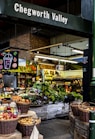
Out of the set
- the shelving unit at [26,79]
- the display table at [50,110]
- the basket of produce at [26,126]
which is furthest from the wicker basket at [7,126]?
the shelving unit at [26,79]

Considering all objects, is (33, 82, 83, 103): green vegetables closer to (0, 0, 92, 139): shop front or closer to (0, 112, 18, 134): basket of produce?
(0, 0, 92, 139): shop front

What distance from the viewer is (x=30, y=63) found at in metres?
14.8

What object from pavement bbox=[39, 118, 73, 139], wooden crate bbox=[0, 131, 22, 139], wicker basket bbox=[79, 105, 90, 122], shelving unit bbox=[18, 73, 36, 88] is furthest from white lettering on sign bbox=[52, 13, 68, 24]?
shelving unit bbox=[18, 73, 36, 88]

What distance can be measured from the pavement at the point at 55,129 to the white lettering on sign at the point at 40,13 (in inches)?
122

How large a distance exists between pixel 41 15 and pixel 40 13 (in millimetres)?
46

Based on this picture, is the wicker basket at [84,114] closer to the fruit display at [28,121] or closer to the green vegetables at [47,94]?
the fruit display at [28,121]

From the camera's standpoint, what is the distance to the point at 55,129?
7012mm

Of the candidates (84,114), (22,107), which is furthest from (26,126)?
(84,114)

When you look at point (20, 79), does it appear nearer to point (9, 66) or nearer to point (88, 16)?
point (9, 66)

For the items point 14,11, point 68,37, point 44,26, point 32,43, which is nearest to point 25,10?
point 14,11

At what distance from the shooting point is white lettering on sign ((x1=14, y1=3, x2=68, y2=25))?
13.3 ft

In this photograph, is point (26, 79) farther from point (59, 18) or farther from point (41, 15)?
point (41, 15)

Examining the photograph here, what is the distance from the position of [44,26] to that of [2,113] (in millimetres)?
1843

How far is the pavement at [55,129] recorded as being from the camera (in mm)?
6245
